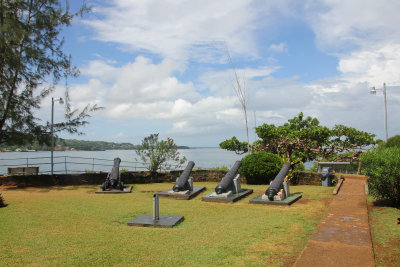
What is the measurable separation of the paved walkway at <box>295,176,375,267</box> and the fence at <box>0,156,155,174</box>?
39.6 feet

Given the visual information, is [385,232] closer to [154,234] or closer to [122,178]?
[154,234]

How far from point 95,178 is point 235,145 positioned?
985 centimetres

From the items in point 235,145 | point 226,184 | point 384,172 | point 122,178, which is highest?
point 235,145

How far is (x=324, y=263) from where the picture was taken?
459cm

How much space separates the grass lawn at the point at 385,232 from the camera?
483 cm

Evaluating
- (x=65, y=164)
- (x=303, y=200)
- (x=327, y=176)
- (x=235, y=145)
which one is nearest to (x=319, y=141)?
(x=235, y=145)

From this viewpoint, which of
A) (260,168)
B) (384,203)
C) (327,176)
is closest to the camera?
(384,203)

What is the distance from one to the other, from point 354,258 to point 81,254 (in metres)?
4.15

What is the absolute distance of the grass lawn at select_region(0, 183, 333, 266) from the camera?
4.98 metres

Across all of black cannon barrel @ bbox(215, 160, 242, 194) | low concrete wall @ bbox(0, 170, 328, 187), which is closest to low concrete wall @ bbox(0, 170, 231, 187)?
low concrete wall @ bbox(0, 170, 328, 187)

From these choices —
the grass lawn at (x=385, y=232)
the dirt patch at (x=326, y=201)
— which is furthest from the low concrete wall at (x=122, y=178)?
the grass lawn at (x=385, y=232)

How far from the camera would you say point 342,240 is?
563cm

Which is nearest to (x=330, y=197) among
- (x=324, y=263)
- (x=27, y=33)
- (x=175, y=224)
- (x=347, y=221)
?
(x=347, y=221)

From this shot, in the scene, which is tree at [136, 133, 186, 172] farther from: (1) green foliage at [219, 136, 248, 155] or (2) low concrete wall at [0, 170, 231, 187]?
(1) green foliage at [219, 136, 248, 155]
